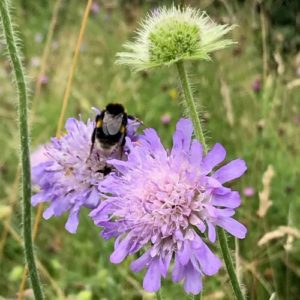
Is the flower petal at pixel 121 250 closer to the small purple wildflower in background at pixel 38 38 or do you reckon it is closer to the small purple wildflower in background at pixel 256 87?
the small purple wildflower in background at pixel 256 87

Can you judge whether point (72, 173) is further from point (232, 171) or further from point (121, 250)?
point (232, 171)

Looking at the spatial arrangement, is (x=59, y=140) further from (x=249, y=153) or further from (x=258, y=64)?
(x=258, y=64)

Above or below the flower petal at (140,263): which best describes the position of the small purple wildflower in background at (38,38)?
above

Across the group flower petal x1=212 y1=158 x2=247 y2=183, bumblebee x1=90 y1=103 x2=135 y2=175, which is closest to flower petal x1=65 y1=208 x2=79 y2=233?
bumblebee x1=90 y1=103 x2=135 y2=175

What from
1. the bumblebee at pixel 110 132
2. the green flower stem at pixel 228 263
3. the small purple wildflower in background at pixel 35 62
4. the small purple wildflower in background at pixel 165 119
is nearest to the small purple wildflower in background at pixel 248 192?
the small purple wildflower in background at pixel 165 119

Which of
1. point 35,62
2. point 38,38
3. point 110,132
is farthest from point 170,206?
point 38,38

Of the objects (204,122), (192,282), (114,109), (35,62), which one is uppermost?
(35,62)
